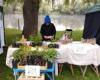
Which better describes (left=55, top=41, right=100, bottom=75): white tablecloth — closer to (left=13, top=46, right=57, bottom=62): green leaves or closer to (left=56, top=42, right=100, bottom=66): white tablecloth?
(left=56, top=42, right=100, bottom=66): white tablecloth

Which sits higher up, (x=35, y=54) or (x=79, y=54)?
(x=35, y=54)

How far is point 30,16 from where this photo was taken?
1181cm

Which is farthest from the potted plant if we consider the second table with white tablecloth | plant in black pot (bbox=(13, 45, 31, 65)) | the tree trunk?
the tree trunk

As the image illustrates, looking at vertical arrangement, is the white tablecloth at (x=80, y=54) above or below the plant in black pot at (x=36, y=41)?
below

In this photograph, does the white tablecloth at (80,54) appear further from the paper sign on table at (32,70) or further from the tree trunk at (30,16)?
the tree trunk at (30,16)

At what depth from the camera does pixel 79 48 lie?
6.30 m

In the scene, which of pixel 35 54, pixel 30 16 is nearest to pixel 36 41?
pixel 35 54

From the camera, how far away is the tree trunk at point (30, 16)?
11432 mm

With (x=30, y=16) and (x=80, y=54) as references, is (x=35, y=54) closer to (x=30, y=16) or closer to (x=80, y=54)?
(x=80, y=54)

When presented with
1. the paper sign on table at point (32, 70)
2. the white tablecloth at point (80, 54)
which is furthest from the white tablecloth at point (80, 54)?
the paper sign on table at point (32, 70)

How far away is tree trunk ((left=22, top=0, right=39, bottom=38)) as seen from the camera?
11.4 metres

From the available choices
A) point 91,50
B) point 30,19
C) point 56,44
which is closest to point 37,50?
point 56,44

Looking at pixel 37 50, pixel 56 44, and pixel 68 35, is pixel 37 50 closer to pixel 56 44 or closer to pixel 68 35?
Result: pixel 56 44

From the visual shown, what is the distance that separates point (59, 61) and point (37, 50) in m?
0.93
